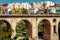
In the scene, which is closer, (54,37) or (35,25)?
(35,25)

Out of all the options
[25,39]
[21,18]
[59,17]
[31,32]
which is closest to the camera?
[25,39]

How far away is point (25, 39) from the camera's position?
1442 inches

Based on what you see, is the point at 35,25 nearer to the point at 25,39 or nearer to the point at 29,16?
the point at 29,16

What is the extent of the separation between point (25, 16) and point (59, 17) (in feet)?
27.1

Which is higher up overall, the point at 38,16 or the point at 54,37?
the point at 38,16

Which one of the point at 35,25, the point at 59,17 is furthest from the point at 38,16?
the point at 59,17

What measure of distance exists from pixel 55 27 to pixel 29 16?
7.72 meters

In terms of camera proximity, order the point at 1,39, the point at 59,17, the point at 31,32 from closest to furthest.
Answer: the point at 1,39 → the point at 31,32 → the point at 59,17

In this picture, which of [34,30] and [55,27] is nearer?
[34,30]

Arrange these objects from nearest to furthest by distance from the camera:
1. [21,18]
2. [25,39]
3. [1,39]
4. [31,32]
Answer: [1,39], [25,39], [21,18], [31,32]

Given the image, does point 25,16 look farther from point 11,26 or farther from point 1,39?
point 1,39

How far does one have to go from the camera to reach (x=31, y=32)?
41.8 meters

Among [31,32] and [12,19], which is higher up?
[12,19]

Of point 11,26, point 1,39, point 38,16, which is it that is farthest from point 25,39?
point 1,39
